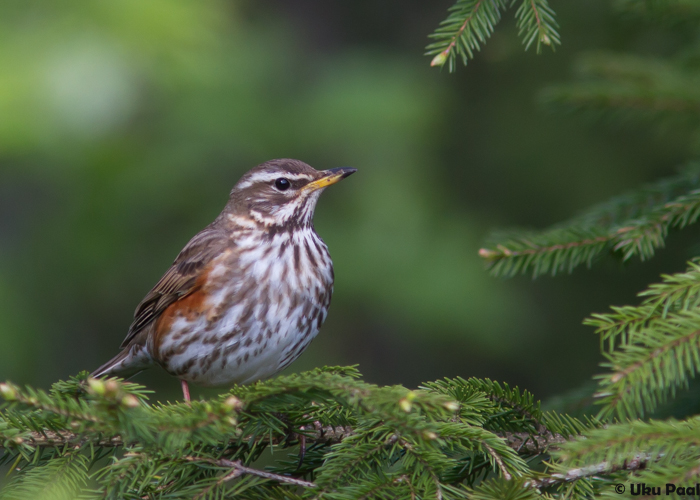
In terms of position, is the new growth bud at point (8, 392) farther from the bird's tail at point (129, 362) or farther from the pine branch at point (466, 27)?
the bird's tail at point (129, 362)

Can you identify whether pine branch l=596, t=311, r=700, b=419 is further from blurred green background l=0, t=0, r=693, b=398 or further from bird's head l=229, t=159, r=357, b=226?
blurred green background l=0, t=0, r=693, b=398

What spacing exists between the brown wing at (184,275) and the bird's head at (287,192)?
258mm

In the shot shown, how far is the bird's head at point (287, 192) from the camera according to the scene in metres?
4.00

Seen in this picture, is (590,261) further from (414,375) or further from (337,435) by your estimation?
(414,375)

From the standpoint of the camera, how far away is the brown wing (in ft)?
12.5

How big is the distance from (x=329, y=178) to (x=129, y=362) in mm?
1668

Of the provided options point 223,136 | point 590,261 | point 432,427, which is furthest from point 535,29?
point 223,136

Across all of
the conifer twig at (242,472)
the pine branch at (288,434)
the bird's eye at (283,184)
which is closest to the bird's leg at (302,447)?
the pine branch at (288,434)

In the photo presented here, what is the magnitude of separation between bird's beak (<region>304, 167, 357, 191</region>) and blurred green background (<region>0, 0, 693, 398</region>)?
1.58 meters

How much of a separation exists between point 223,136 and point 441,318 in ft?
8.50

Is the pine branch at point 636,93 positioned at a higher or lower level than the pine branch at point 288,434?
higher

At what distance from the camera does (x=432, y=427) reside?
198 centimetres

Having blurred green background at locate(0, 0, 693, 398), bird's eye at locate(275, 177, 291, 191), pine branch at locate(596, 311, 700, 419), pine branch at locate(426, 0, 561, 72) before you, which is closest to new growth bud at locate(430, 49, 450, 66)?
pine branch at locate(426, 0, 561, 72)

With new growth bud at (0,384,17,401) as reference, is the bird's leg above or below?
below
